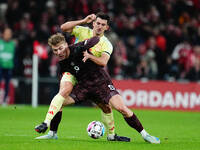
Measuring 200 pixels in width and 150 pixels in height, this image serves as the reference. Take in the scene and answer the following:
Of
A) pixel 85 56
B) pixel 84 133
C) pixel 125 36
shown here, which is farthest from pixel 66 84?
pixel 125 36

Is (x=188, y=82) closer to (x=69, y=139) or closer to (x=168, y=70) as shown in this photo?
(x=168, y=70)

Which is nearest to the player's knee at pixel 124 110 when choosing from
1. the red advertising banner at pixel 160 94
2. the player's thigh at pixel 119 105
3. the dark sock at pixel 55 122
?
the player's thigh at pixel 119 105

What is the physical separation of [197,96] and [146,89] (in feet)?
5.67

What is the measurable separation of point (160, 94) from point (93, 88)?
10271 mm

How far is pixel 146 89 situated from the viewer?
65.9ft

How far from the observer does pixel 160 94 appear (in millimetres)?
20078

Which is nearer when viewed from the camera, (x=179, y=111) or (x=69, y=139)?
(x=69, y=139)

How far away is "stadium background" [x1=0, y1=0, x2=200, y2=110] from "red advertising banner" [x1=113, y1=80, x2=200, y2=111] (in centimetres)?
26

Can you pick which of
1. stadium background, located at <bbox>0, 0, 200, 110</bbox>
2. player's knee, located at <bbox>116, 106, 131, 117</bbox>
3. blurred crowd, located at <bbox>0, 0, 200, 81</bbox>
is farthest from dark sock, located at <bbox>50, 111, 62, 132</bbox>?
blurred crowd, located at <bbox>0, 0, 200, 81</bbox>

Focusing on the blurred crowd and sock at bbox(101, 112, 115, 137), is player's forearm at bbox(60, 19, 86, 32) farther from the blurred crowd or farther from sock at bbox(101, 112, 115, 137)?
the blurred crowd

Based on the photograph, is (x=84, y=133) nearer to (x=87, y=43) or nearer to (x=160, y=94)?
(x=87, y=43)

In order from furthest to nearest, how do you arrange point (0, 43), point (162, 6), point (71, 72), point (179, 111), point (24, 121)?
point (162, 6), point (179, 111), point (0, 43), point (24, 121), point (71, 72)

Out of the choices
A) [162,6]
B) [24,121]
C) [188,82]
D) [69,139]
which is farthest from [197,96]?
[69,139]

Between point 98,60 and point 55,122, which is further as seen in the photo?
point 55,122
